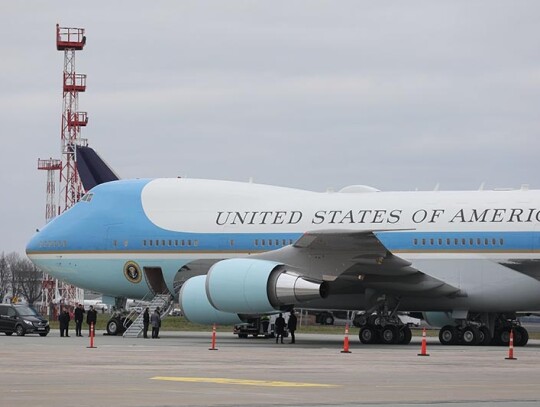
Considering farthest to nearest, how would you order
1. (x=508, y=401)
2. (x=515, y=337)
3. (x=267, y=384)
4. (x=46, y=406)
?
1. (x=515, y=337)
2. (x=267, y=384)
3. (x=508, y=401)
4. (x=46, y=406)

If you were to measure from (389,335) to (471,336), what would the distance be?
260 cm

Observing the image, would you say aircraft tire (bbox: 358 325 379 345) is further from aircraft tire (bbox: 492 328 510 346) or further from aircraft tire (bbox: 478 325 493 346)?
aircraft tire (bbox: 492 328 510 346)

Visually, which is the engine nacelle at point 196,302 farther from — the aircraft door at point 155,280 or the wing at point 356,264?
the aircraft door at point 155,280

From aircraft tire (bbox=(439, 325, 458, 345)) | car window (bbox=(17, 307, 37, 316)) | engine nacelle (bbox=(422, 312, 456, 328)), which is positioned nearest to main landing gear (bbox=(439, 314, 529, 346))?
aircraft tire (bbox=(439, 325, 458, 345))

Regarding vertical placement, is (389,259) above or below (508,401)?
above

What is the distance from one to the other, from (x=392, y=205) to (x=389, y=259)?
2737mm

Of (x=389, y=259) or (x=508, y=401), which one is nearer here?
(x=508, y=401)

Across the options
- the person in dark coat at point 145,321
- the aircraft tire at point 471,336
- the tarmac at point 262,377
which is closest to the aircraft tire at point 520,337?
the aircraft tire at point 471,336

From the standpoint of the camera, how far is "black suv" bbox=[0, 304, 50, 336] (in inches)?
1853

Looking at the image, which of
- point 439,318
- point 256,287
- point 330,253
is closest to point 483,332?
point 439,318

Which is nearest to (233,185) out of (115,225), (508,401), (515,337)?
(115,225)

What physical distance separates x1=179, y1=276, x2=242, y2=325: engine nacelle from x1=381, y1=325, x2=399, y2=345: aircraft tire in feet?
16.8

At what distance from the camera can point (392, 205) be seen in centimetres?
3928

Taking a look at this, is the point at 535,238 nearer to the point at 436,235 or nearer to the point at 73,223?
the point at 436,235
